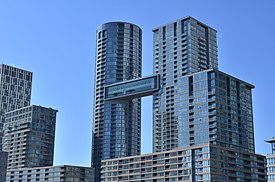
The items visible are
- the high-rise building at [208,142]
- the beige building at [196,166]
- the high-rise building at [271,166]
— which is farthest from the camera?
the high-rise building at [271,166]

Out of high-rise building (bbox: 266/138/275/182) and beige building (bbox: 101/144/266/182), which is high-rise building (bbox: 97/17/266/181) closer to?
beige building (bbox: 101/144/266/182)

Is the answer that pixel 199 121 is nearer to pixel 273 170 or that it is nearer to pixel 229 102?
pixel 229 102

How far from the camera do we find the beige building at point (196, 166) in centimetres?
16188

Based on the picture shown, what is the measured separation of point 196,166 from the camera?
6462 inches

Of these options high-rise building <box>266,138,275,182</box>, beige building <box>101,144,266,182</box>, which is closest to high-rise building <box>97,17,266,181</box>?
beige building <box>101,144,266,182</box>

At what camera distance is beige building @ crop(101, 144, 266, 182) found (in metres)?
162

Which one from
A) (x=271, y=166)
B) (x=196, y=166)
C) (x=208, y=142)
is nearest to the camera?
(x=196, y=166)

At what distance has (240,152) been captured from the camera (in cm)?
17275

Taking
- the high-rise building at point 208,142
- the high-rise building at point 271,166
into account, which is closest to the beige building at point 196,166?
the high-rise building at point 208,142

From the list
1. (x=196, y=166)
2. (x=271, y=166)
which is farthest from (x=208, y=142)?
(x=271, y=166)

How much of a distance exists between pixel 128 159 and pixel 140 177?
10.9 meters

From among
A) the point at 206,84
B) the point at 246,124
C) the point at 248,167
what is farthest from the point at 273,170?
the point at 206,84

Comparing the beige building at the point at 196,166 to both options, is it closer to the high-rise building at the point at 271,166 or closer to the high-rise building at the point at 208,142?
the high-rise building at the point at 208,142

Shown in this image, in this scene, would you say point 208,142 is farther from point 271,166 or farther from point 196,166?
point 271,166
